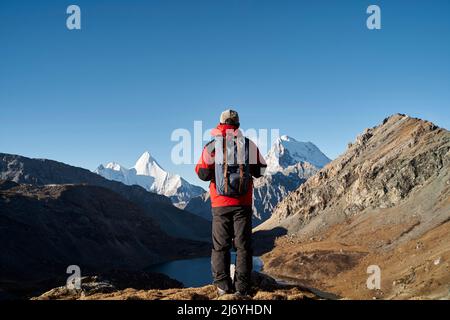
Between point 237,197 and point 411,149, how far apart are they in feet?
435

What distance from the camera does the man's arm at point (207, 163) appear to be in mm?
11367

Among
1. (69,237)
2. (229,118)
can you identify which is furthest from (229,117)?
(69,237)

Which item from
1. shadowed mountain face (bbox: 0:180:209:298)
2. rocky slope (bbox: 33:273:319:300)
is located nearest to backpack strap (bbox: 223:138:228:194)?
rocky slope (bbox: 33:273:319:300)

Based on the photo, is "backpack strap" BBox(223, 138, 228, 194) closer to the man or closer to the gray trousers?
the man

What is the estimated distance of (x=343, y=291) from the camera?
73.9 m

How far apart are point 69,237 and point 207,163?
147 metres

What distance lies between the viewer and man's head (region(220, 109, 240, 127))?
11.5 meters

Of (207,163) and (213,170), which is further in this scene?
(213,170)

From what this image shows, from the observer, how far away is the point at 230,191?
11.0 metres

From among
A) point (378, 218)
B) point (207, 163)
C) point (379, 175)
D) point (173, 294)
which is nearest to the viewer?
point (207, 163)

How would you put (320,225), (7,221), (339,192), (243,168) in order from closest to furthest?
(243,168) < (7,221) < (320,225) < (339,192)

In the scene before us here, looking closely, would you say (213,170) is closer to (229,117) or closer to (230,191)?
(230,191)
